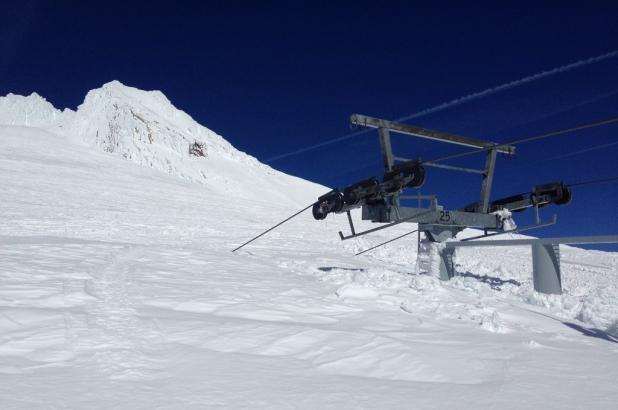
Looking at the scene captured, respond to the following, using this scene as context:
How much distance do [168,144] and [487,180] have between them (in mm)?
84616

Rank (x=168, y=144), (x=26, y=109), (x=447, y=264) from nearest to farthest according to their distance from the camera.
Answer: (x=447, y=264), (x=168, y=144), (x=26, y=109)

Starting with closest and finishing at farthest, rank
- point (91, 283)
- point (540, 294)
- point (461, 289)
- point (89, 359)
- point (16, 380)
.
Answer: point (16, 380)
point (89, 359)
point (91, 283)
point (540, 294)
point (461, 289)

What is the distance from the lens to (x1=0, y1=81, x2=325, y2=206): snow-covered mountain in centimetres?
6569

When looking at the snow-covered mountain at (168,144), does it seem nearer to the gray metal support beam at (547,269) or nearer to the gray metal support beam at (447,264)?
the gray metal support beam at (447,264)

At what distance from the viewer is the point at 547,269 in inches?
293

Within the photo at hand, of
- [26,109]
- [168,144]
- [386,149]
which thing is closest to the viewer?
[386,149]

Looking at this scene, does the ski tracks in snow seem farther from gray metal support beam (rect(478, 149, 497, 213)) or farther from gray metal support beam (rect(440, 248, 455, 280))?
gray metal support beam (rect(478, 149, 497, 213))

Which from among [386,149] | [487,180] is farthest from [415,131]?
[487,180]

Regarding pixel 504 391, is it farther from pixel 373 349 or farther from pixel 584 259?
pixel 584 259

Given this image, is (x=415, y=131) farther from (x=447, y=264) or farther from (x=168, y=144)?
(x=168, y=144)

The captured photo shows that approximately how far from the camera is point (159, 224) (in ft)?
59.6

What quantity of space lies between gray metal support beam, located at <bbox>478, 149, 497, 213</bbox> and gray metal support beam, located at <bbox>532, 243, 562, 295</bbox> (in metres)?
1.86

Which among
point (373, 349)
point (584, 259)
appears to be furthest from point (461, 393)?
point (584, 259)

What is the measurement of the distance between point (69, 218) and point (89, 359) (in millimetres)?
16032
